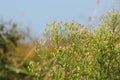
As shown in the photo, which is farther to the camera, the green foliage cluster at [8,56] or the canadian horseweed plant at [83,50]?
the green foliage cluster at [8,56]

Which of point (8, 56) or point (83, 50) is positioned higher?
point (8, 56)

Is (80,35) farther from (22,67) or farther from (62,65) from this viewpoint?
(22,67)

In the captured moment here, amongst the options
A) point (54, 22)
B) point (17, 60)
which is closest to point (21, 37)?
point (17, 60)

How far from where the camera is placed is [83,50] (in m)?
2.77

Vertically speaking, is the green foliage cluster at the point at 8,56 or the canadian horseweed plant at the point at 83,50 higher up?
the green foliage cluster at the point at 8,56

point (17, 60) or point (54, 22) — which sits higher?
Result: point (17, 60)

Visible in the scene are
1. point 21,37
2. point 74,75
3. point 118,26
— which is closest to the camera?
point 74,75

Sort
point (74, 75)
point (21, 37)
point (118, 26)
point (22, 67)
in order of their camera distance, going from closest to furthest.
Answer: point (74, 75) → point (118, 26) → point (22, 67) → point (21, 37)

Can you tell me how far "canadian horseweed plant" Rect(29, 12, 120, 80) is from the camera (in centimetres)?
272

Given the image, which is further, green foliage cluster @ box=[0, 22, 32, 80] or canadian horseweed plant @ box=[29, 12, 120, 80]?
green foliage cluster @ box=[0, 22, 32, 80]

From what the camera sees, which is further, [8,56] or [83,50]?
[8,56]

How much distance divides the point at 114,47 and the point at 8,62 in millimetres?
4668

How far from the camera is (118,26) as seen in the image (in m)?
2.92

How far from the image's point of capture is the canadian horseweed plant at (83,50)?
272cm
